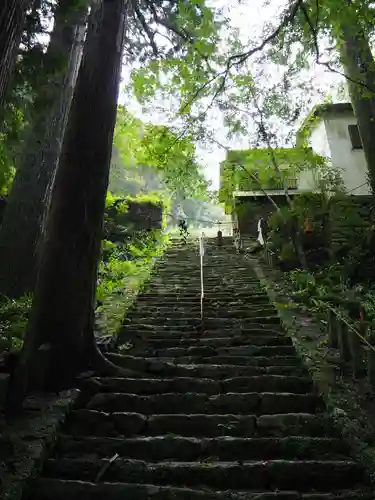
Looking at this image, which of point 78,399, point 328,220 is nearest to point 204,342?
point 78,399

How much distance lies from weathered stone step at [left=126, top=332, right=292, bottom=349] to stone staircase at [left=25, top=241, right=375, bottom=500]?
0.05ft

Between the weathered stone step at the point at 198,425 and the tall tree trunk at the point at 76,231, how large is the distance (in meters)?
0.72

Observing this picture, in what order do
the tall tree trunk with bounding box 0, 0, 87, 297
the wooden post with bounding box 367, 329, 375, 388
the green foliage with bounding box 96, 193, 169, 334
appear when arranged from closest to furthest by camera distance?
the wooden post with bounding box 367, 329, 375, 388 < the green foliage with bounding box 96, 193, 169, 334 < the tall tree trunk with bounding box 0, 0, 87, 297

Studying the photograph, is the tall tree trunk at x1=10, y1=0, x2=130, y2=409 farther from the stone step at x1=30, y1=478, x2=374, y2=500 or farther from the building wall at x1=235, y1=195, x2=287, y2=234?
the building wall at x1=235, y1=195, x2=287, y2=234

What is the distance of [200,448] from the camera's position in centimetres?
347

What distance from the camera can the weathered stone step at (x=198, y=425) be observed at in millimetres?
3721

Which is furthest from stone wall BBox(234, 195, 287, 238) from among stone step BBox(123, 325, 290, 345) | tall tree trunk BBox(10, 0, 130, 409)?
tall tree trunk BBox(10, 0, 130, 409)

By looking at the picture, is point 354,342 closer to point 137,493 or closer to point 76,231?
point 137,493

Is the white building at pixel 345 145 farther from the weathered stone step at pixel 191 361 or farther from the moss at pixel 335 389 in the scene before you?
the weathered stone step at pixel 191 361

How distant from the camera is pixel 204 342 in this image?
5.83m

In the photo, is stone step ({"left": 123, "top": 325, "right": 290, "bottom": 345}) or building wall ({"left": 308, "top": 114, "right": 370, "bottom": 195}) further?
building wall ({"left": 308, "top": 114, "right": 370, "bottom": 195})

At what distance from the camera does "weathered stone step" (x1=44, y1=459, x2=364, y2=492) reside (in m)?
3.05

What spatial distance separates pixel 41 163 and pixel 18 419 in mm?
5815

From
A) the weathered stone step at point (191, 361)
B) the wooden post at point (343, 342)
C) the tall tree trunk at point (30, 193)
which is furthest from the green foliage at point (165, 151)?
the wooden post at point (343, 342)
